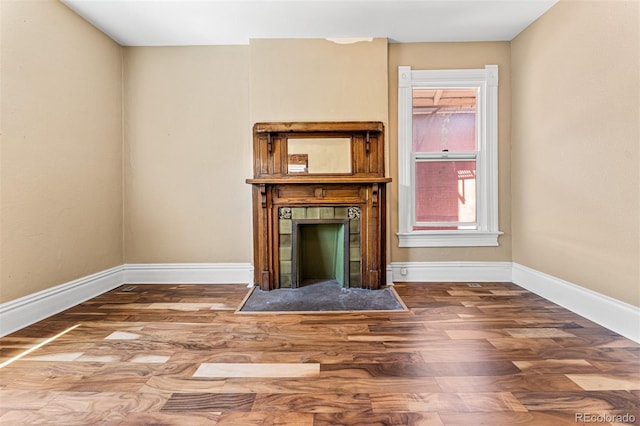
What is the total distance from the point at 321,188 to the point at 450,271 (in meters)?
1.64

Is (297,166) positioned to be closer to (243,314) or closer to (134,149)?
(243,314)

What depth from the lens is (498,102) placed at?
3215mm

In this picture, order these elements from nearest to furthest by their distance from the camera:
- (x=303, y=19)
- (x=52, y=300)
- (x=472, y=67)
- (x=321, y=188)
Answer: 1. (x=52, y=300)
2. (x=303, y=19)
3. (x=321, y=188)
4. (x=472, y=67)

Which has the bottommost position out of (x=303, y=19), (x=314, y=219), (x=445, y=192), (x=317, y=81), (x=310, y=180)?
(x=314, y=219)

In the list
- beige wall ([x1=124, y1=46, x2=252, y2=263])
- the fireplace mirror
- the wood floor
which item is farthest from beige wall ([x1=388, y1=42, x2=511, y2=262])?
beige wall ([x1=124, y1=46, x2=252, y2=263])

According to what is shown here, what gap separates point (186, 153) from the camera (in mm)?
3285

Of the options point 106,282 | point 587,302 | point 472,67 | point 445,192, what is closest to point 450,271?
point 445,192

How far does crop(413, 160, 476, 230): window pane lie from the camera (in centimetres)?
330

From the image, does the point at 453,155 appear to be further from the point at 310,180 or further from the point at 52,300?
the point at 52,300

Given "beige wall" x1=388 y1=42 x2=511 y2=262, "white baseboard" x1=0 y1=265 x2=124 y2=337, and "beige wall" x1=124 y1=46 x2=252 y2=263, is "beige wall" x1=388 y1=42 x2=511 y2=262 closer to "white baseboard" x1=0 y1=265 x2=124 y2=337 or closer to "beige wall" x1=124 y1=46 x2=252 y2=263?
"beige wall" x1=124 y1=46 x2=252 y2=263

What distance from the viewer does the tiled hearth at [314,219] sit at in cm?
307

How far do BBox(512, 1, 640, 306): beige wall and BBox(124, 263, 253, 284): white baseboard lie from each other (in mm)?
2895

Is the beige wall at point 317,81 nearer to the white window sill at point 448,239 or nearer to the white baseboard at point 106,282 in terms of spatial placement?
the white window sill at point 448,239

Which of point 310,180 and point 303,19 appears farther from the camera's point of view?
point 310,180
